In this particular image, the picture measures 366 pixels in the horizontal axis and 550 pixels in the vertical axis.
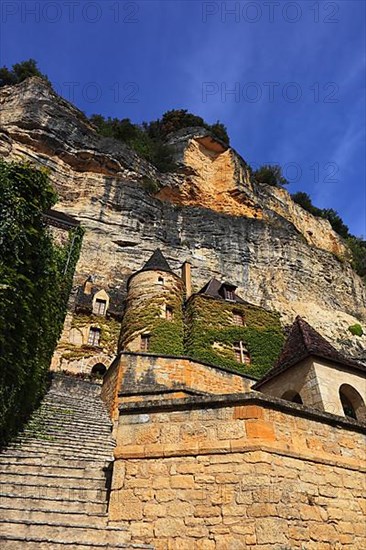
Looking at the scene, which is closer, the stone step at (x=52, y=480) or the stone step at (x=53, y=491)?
the stone step at (x=53, y=491)

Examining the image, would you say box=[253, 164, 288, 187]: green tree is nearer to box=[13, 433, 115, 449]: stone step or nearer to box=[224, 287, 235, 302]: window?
box=[224, 287, 235, 302]: window

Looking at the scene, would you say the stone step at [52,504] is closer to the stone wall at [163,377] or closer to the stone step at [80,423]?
the stone step at [80,423]

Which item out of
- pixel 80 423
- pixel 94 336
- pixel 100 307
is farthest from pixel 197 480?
pixel 100 307

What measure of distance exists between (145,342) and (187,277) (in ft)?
20.0

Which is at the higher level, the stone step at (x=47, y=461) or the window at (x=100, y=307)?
the window at (x=100, y=307)

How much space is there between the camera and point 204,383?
12891 mm

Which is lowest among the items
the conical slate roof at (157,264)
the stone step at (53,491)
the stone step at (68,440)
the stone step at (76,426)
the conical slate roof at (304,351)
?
the stone step at (53,491)

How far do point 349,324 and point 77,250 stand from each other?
17.7 m

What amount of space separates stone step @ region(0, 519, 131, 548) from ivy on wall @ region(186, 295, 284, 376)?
41.7 ft

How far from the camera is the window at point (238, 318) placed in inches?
750

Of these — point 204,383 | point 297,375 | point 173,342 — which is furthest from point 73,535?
point 173,342

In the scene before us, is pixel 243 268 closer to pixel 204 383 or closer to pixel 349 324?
pixel 349 324

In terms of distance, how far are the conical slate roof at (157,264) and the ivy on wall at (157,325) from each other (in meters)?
1.75

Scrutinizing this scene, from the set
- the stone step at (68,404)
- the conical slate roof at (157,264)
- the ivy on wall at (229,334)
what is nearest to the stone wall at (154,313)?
the conical slate roof at (157,264)
